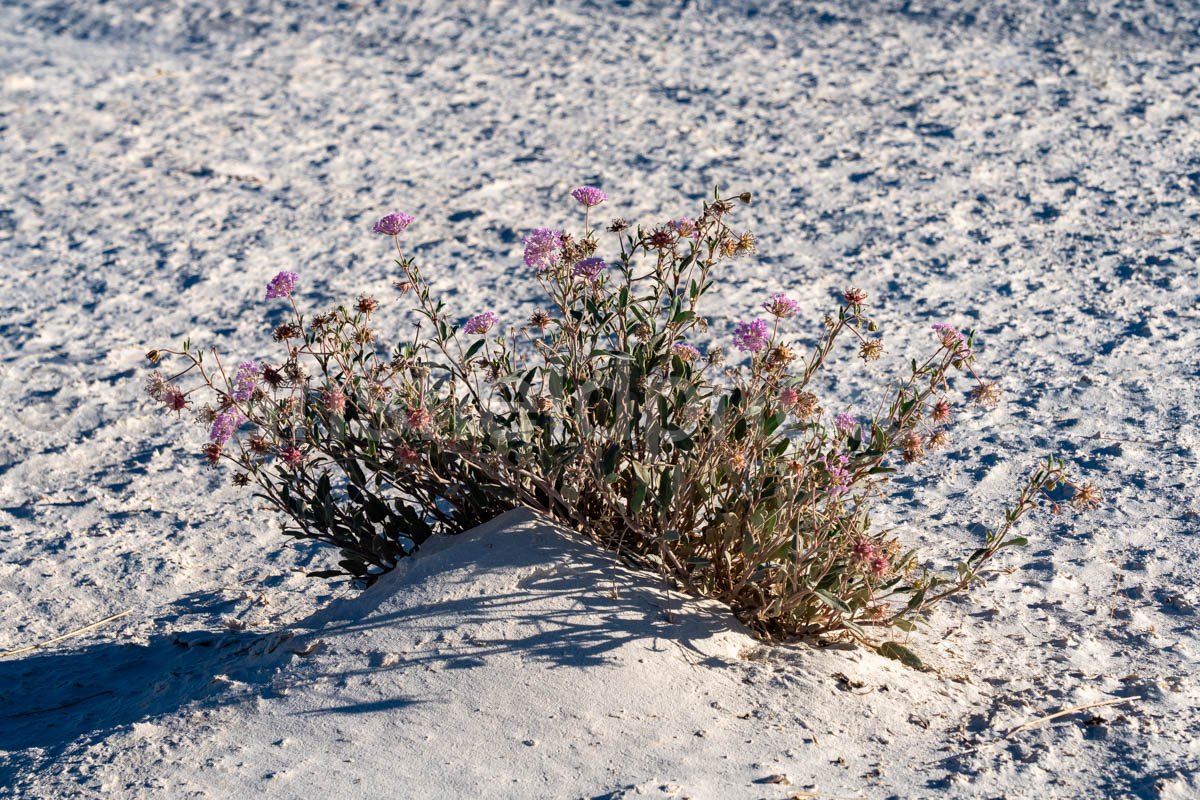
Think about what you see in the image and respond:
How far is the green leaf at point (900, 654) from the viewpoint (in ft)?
9.61

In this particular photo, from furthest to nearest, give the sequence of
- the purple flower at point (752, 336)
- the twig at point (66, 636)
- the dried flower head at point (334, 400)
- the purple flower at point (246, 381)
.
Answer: the twig at point (66, 636)
the purple flower at point (246, 381)
the dried flower head at point (334, 400)
the purple flower at point (752, 336)

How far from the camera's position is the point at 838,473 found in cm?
267

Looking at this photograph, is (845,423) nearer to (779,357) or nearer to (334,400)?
(779,357)

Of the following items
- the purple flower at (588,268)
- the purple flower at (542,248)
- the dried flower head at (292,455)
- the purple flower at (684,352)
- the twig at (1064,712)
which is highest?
the purple flower at (542,248)

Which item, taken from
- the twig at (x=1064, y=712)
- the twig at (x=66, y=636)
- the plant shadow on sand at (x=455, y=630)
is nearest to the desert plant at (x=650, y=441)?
the plant shadow on sand at (x=455, y=630)

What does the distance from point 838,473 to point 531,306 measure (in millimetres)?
3050

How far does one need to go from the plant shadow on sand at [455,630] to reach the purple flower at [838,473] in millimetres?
455

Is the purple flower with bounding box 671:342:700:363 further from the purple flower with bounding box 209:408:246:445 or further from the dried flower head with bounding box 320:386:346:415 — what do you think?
the purple flower with bounding box 209:408:246:445

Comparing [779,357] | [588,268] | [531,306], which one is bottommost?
[531,306]

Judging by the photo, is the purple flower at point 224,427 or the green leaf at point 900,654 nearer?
the purple flower at point 224,427

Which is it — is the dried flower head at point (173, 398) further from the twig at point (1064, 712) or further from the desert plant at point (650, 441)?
the twig at point (1064, 712)

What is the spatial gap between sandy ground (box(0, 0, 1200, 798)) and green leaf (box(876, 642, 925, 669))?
3 cm

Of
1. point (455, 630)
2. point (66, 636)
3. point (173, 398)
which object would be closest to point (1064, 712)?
point (455, 630)

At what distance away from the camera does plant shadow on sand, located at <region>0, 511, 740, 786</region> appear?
111 inches
